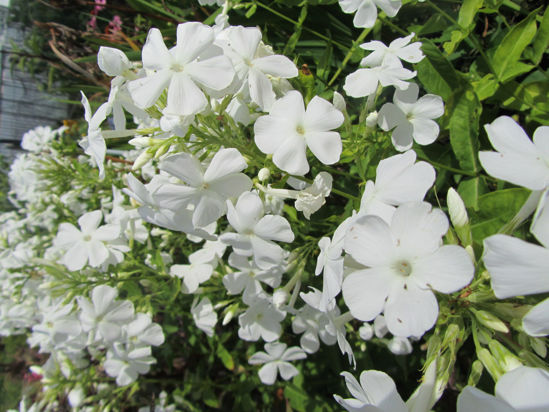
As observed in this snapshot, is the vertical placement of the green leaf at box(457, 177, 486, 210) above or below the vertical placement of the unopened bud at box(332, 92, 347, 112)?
below

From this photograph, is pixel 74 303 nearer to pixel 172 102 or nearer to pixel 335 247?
pixel 172 102

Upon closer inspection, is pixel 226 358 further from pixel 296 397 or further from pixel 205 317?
pixel 205 317

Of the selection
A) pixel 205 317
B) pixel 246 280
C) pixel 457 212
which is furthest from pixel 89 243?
pixel 457 212

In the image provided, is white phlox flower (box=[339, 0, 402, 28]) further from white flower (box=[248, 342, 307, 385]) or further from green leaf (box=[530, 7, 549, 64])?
white flower (box=[248, 342, 307, 385])

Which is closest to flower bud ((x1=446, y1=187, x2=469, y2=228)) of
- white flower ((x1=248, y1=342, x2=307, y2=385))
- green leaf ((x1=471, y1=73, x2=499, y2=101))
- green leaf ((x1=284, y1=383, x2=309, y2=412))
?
green leaf ((x1=471, y1=73, x2=499, y2=101))

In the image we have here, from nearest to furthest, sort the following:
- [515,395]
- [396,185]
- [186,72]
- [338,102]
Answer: [515,395]
[396,185]
[186,72]
[338,102]

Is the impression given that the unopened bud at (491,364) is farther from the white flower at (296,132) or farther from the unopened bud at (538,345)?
the white flower at (296,132)

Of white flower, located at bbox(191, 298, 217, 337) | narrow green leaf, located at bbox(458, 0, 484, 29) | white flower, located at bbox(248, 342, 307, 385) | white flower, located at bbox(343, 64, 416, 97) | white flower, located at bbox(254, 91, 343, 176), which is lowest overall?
white flower, located at bbox(248, 342, 307, 385)
